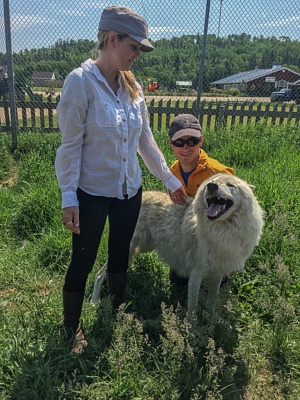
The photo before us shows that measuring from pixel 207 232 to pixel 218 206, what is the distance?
0.89 ft

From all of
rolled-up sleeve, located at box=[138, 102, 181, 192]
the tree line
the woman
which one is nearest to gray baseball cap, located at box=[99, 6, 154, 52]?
the woman

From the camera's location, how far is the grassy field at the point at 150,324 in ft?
7.13

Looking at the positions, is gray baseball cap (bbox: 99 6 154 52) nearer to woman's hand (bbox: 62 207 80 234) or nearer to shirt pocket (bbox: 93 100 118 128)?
shirt pocket (bbox: 93 100 118 128)

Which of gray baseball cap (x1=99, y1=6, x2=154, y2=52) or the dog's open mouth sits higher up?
gray baseball cap (x1=99, y1=6, x2=154, y2=52)

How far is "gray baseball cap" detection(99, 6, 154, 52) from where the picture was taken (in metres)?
1.98

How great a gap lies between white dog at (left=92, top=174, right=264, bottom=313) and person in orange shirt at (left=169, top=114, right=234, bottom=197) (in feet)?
0.77

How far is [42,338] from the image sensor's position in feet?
8.32

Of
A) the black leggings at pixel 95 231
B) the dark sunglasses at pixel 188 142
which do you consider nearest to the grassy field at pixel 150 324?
the black leggings at pixel 95 231

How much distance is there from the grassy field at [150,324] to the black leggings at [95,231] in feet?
1.05

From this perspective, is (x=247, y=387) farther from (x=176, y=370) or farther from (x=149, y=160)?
(x=149, y=160)

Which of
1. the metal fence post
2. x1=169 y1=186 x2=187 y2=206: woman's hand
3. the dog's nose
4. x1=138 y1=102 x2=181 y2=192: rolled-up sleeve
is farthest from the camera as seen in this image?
the metal fence post

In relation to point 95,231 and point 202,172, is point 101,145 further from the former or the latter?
point 202,172

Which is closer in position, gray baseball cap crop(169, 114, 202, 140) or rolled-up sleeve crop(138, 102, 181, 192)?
rolled-up sleeve crop(138, 102, 181, 192)

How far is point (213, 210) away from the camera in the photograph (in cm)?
263
